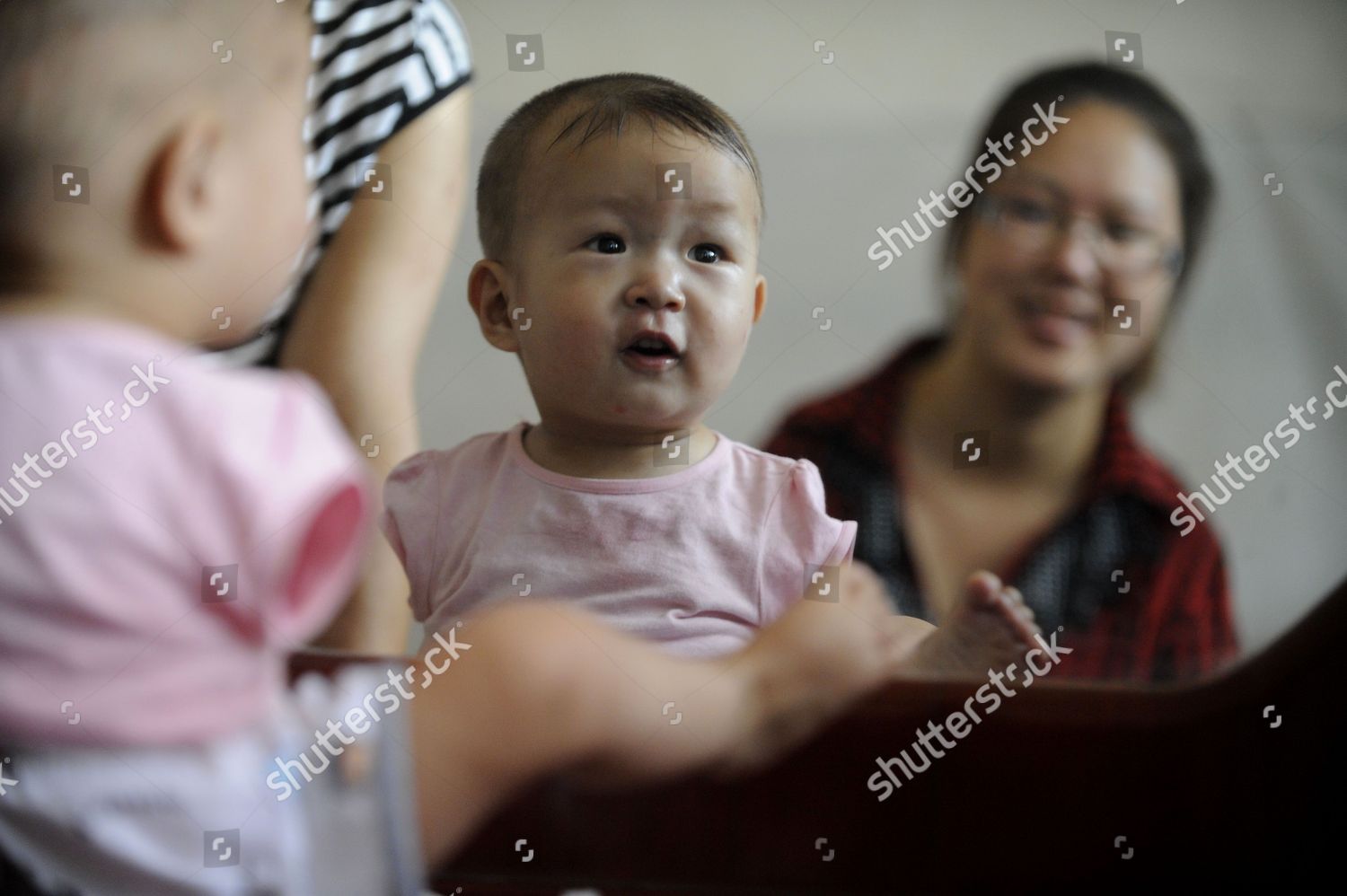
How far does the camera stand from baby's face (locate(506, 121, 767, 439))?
1.70 ft

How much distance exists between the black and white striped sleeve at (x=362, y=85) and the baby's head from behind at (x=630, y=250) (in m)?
0.12

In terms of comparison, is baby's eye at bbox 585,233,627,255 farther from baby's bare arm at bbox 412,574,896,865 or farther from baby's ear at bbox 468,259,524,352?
baby's bare arm at bbox 412,574,896,865

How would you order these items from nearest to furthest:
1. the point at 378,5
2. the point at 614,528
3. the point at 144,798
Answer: the point at 144,798, the point at 614,528, the point at 378,5

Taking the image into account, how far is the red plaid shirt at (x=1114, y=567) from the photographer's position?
582mm

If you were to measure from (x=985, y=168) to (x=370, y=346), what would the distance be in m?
0.32

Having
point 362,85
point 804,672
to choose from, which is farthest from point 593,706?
point 362,85

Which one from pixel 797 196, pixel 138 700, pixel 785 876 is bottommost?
pixel 785 876

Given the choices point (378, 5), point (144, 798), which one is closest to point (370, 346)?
point (378, 5)

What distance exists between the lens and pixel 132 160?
1.27 ft

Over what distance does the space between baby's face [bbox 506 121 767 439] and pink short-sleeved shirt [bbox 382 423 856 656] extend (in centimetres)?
4

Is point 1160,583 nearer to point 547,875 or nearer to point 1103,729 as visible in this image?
point 1103,729

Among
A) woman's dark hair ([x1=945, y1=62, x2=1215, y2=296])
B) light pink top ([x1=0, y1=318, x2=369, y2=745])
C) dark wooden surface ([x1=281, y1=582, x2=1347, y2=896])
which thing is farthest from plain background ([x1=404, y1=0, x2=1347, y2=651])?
light pink top ([x1=0, y1=318, x2=369, y2=745])

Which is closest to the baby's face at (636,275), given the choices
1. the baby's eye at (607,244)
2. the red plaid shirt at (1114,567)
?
the baby's eye at (607,244)

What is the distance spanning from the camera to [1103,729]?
44 cm
